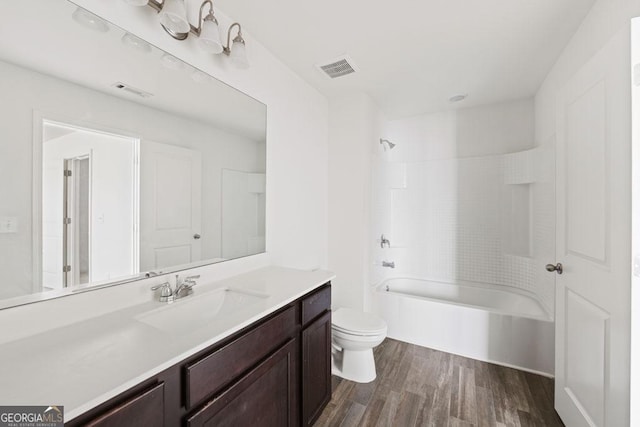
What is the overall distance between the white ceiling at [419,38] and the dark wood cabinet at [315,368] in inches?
70.9

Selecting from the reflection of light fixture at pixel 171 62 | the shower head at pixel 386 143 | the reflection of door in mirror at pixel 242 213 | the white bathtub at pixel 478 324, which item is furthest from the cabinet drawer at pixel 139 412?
the shower head at pixel 386 143

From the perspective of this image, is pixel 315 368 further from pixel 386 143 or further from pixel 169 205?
pixel 386 143

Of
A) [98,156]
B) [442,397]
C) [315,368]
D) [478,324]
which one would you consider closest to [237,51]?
[98,156]

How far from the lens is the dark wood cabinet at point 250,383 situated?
0.68 m

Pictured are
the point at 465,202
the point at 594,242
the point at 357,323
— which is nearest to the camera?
the point at 594,242

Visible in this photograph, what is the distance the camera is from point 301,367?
1.36 m

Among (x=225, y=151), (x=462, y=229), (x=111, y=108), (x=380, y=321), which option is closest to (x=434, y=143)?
(x=462, y=229)

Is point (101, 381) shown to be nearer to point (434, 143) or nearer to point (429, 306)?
point (429, 306)

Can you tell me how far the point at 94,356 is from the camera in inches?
28.5

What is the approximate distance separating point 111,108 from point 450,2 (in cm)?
180

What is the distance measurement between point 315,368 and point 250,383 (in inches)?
23.2

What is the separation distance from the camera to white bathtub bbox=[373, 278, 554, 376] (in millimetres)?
2131

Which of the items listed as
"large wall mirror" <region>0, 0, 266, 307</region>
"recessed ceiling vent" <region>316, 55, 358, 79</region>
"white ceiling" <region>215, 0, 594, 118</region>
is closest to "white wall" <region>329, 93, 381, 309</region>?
"white ceiling" <region>215, 0, 594, 118</region>
